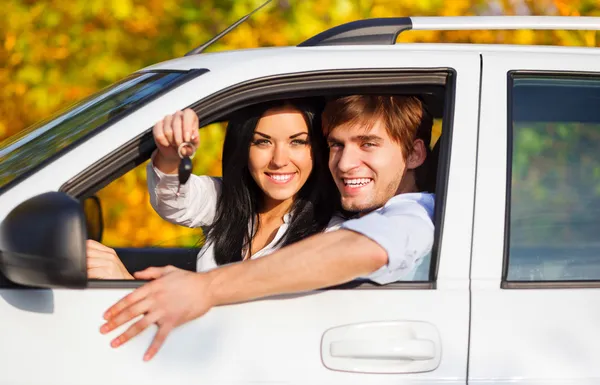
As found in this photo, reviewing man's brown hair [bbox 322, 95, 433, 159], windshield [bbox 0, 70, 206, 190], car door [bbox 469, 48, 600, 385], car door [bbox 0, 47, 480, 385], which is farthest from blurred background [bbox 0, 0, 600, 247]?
car door [bbox 0, 47, 480, 385]

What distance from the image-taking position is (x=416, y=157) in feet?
10.1

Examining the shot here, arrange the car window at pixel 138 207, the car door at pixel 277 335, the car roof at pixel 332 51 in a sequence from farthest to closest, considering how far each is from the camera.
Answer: the car window at pixel 138 207 → the car roof at pixel 332 51 → the car door at pixel 277 335

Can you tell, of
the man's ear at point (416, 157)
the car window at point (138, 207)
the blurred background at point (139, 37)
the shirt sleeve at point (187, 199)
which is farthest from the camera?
the car window at point (138, 207)

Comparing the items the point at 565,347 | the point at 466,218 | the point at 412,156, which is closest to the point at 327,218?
the point at 412,156

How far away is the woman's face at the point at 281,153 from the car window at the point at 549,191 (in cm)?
80

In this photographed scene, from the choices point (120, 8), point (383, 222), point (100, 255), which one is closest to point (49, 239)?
point (100, 255)

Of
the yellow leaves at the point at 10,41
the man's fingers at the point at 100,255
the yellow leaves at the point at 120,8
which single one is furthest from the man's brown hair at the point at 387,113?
the yellow leaves at the point at 10,41

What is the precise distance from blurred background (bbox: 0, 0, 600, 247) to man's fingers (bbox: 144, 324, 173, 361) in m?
2.29

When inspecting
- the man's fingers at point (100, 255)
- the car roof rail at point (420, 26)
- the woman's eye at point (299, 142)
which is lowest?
the man's fingers at point (100, 255)

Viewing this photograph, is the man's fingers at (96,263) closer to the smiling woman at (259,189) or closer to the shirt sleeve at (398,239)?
the smiling woman at (259,189)

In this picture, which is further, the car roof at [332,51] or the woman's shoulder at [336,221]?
the woman's shoulder at [336,221]

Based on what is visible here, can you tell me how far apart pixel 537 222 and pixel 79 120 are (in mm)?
1257

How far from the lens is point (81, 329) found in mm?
2340

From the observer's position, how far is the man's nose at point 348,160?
2964 mm
